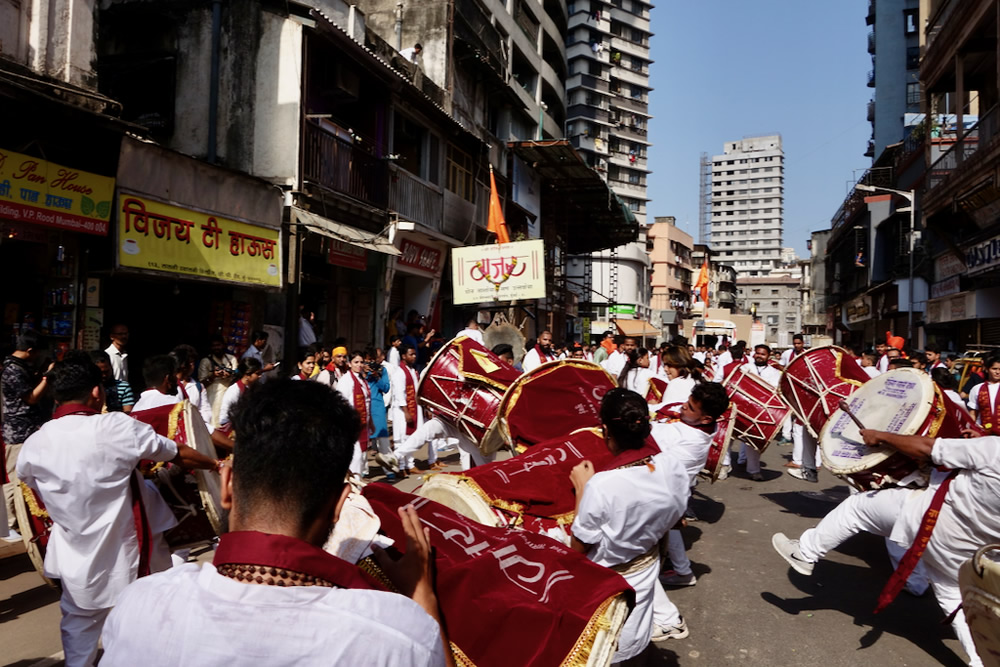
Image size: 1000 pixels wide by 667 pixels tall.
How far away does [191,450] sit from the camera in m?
3.50

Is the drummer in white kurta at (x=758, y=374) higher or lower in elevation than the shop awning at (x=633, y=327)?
lower

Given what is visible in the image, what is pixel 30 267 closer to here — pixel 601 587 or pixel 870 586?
pixel 601 587

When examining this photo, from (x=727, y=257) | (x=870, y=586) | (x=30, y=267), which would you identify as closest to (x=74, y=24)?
(x=30, y=267)

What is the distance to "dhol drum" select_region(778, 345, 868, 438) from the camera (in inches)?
277

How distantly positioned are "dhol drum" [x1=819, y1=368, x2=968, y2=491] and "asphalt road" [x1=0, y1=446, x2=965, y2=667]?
91 centimetres

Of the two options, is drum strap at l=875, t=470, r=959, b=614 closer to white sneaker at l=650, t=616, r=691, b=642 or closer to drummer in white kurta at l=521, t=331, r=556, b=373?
white sneaker at l=650, t=616, r=691, b=642

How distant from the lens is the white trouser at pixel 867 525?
404 cm

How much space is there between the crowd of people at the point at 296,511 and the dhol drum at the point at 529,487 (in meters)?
0.42

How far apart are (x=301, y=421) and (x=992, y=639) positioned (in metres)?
2.44

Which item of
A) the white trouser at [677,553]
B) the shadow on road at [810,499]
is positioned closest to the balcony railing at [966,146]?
the shadow on road at [810,499]

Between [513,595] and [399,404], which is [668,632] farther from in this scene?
[399,404]

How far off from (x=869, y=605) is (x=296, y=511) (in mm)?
5136

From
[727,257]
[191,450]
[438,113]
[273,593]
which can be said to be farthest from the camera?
[727,257]

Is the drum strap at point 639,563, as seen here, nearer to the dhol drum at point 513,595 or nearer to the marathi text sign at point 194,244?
the dhol drum at point 513,595
